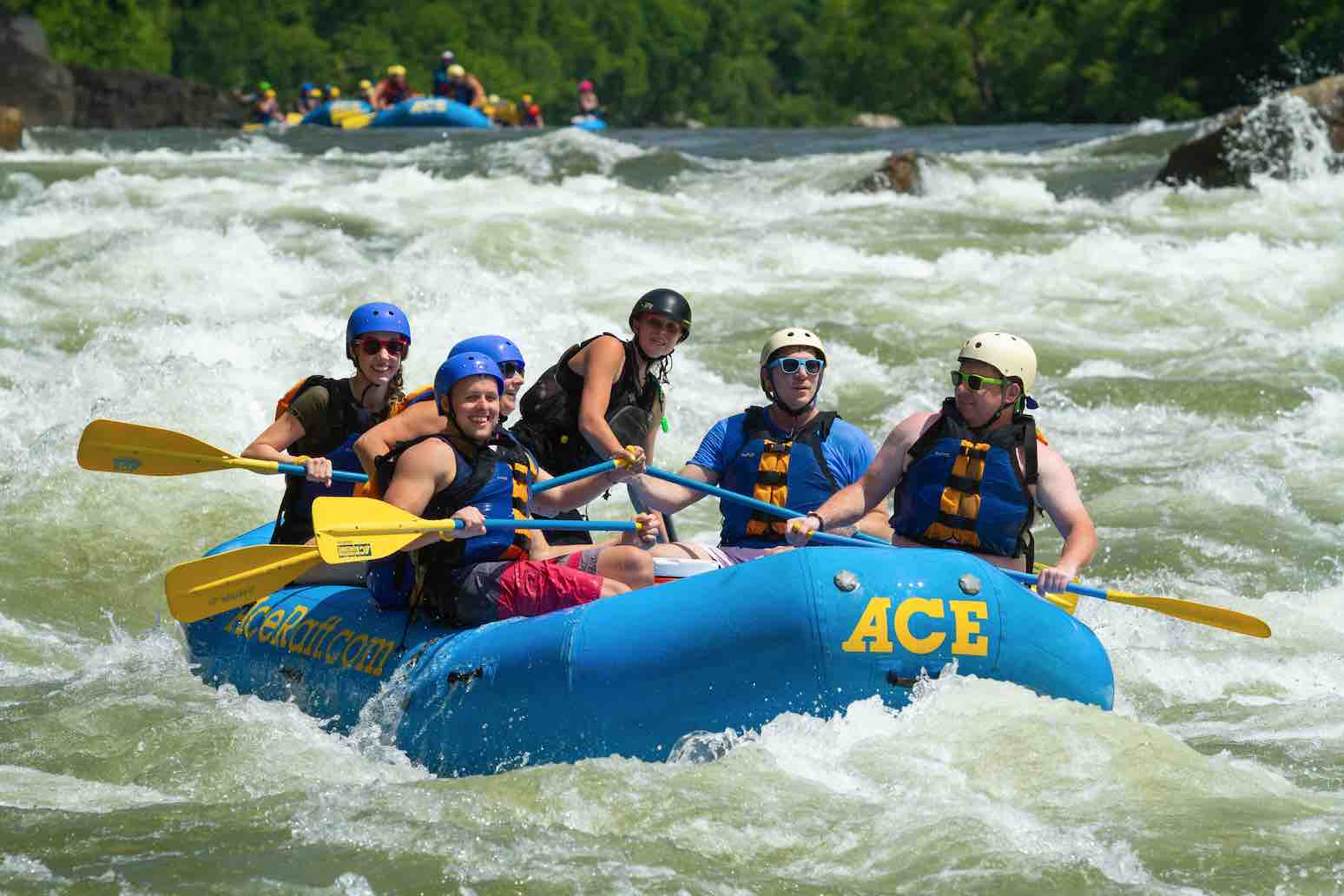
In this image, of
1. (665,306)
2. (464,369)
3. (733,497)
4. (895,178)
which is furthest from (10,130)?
(464,369)

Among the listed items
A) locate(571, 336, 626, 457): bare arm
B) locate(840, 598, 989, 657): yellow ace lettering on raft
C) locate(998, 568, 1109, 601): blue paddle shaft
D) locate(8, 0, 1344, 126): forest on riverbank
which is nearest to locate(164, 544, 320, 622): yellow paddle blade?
locate(571, 336, 626, 457): bare arm

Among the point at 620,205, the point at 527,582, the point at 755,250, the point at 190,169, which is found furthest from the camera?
the point at 190,169

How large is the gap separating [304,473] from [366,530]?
92 centimetres

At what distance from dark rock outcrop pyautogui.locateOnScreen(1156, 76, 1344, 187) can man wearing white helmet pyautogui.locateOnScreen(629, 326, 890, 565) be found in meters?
12.4

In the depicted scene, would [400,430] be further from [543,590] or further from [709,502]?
[709,502]

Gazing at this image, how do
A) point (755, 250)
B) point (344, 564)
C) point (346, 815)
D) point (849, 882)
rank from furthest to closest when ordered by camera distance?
point (755, 250)
point (344, 564)
point (346, 815)
point (849, 882)

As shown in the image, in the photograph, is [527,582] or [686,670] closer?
[686,670]

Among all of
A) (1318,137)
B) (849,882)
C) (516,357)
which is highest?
(1318,137)

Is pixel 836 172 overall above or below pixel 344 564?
→ above

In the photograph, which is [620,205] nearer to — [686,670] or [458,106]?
[686,670]

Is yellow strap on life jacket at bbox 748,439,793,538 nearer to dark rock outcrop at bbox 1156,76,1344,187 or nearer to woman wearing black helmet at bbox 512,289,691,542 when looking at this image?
woman wearing black helmet at bbox 512,289,691,542

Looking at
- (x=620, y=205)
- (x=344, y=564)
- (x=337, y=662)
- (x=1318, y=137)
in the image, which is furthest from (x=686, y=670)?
(x=1318, y=137)

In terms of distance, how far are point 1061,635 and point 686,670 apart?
1.01 meters

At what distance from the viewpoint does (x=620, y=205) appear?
16.8 metres
